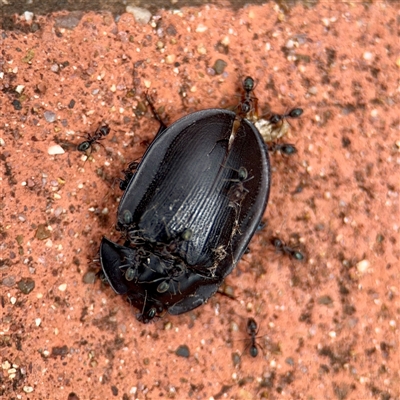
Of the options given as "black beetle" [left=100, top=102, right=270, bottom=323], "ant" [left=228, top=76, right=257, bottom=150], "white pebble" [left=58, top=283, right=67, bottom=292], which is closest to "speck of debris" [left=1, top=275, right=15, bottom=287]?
"white pebble" [left=58, top=283, right=67, bottom=292]

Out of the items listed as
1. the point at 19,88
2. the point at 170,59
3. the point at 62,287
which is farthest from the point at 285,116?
the point at 62,287

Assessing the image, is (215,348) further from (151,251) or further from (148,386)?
(151,251)

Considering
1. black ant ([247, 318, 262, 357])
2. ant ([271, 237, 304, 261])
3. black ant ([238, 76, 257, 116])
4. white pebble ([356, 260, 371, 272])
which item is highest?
black ant ([238, 76, 257, 116])

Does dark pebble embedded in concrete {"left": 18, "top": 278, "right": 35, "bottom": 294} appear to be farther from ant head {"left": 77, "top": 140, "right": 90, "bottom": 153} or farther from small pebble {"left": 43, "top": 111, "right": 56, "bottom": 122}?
small pebble {"left": 43, "top": 111, "right": 56, "bottom": 122}

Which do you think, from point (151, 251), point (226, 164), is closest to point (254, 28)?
point (226, 164)

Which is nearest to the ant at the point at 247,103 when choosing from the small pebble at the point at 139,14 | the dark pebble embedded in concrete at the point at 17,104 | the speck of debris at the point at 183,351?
the small pebble at the point at 139,14

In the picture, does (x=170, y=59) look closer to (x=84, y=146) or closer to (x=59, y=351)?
(x=84, y=146)
